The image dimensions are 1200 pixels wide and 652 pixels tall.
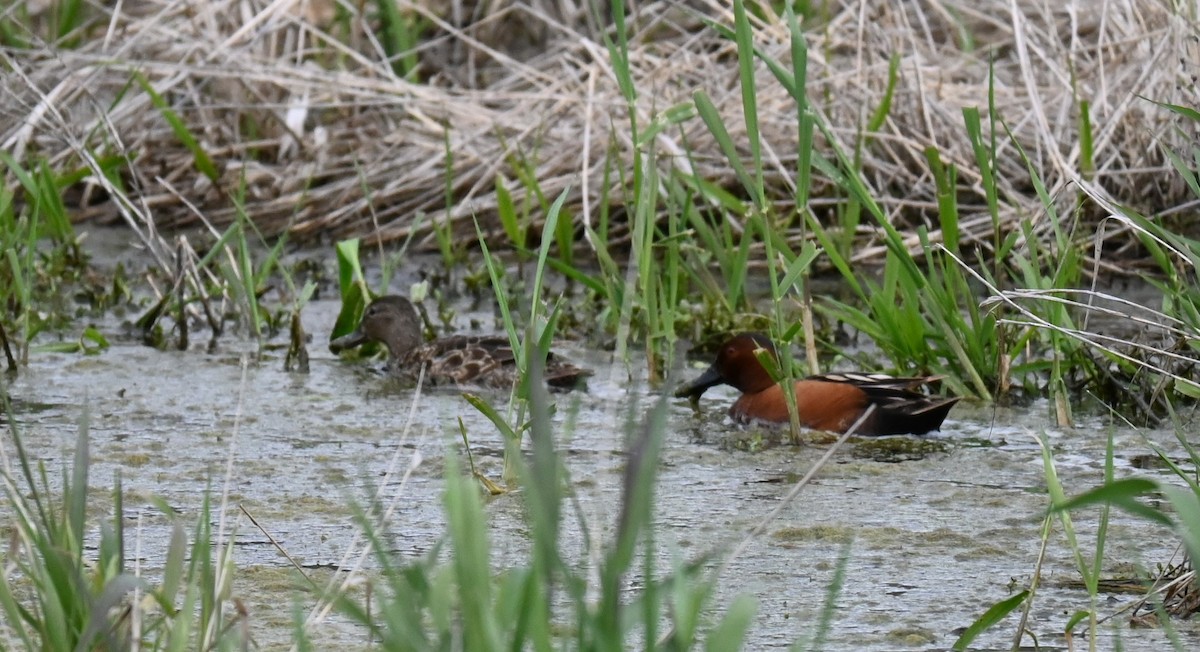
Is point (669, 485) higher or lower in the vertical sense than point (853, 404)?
lower

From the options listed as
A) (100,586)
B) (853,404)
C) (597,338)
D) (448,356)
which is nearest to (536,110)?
(597,338)

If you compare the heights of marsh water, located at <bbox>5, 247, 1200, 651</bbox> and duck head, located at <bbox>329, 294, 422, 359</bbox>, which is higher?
duck head, located at <bbox>329, 294, 422, 359</bbox>

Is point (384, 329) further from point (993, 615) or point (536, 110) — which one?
point (993, 615)

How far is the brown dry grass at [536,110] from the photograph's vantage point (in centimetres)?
684

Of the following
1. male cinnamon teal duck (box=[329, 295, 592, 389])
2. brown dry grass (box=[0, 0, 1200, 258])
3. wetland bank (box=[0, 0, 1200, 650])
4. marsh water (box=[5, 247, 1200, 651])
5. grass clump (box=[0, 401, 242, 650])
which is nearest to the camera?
grass clump (box=[0, 401, 242, 650])

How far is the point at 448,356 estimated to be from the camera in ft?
18.6

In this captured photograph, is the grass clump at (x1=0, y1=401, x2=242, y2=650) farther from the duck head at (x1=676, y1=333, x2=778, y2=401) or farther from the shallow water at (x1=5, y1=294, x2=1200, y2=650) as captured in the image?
the duck head at (x1=676, y1=333, x2=778, y2=401)

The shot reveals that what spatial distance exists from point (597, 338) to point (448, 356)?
562 mm

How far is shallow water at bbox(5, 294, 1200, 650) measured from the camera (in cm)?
305

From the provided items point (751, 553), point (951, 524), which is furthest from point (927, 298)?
point (751, 553)

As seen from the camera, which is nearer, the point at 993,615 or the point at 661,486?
the point at 993,615

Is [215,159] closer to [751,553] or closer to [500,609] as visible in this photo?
[751,553]

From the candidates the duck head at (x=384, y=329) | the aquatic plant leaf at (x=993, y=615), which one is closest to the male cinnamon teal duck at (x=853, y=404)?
the duck head at (x=384, y=329)

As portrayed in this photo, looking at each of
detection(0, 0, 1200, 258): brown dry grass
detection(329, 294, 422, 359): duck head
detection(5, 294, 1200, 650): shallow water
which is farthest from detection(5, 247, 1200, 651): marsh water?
detection(0, 0, 1200, 258): brown dry grass
